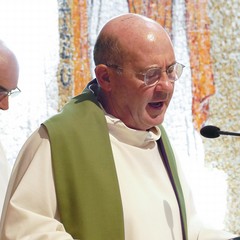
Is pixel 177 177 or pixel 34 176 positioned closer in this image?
pixel 34 176

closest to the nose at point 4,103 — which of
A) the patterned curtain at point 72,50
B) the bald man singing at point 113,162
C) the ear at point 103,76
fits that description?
the bald man singing at point 113,162

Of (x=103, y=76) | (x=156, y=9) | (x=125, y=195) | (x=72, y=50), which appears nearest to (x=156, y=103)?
(x=103, y=76)

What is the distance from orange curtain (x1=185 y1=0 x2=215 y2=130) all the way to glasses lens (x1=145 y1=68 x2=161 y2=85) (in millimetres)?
2032

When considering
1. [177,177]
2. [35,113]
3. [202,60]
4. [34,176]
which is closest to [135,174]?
[177,177]

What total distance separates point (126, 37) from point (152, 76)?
0.66 ft

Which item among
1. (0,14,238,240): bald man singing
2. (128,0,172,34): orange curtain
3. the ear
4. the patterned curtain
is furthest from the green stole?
(128,0,172,34): orange curtain

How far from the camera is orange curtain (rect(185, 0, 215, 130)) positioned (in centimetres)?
463

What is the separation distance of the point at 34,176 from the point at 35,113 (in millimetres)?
1880

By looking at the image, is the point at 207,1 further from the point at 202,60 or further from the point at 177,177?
the point at 177,177

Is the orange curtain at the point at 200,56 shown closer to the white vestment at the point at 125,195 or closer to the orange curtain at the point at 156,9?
the orange curtain at the point at 156,9

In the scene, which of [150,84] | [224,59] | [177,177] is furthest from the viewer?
[224,59]

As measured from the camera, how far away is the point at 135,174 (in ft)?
9.00

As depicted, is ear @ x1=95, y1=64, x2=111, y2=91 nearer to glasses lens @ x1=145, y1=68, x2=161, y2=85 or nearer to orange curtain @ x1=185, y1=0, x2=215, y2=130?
glasses lens @ x1=145, y1=68, x2=161, y2=85

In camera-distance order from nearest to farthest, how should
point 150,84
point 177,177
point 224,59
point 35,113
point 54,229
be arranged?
point 54,229 → point 150,84 → point 177,177 → point 35,113 → point 224,59
